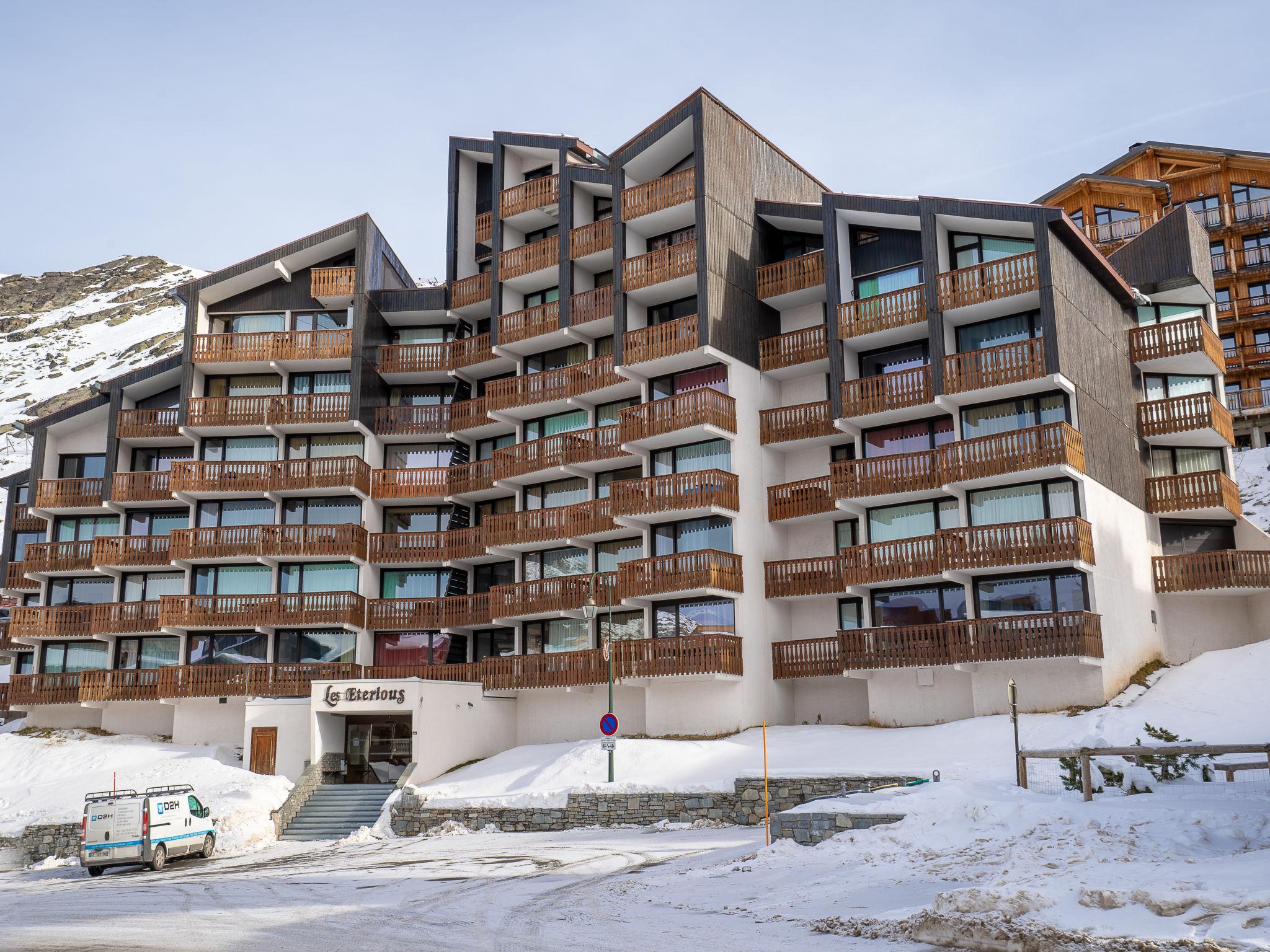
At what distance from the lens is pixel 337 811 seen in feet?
119

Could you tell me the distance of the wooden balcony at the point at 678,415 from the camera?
38.7m

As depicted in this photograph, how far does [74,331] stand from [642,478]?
11324 centimetres

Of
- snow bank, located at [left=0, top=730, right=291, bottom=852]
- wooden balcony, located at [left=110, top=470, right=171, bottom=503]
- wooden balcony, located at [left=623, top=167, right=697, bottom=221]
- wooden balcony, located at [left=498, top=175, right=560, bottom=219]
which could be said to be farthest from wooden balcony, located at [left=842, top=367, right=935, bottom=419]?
wooden balcony, located at [left=110, top=470, right=171, bottom=503]

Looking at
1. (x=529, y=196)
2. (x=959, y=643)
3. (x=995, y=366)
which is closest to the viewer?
(x=959, y=643)

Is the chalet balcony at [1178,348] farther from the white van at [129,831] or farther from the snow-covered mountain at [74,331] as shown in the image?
the snow-covered mountain at [74,331]

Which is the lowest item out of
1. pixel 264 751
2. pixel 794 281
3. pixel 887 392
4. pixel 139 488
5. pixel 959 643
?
pixel 264 751

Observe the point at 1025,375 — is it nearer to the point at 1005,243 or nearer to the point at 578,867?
the point at 1005,243

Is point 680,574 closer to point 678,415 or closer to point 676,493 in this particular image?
point 676,493

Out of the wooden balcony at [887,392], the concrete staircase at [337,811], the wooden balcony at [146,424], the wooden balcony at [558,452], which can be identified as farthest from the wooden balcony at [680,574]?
the wooden balcony at [146,424]

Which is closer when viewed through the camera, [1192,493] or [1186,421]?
[1192,493]

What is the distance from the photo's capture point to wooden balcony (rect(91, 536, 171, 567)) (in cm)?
4809

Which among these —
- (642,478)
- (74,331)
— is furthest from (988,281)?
(74,331)

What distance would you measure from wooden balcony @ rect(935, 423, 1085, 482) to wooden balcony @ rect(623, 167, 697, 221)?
12.5 meters

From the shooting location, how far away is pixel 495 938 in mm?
16281
